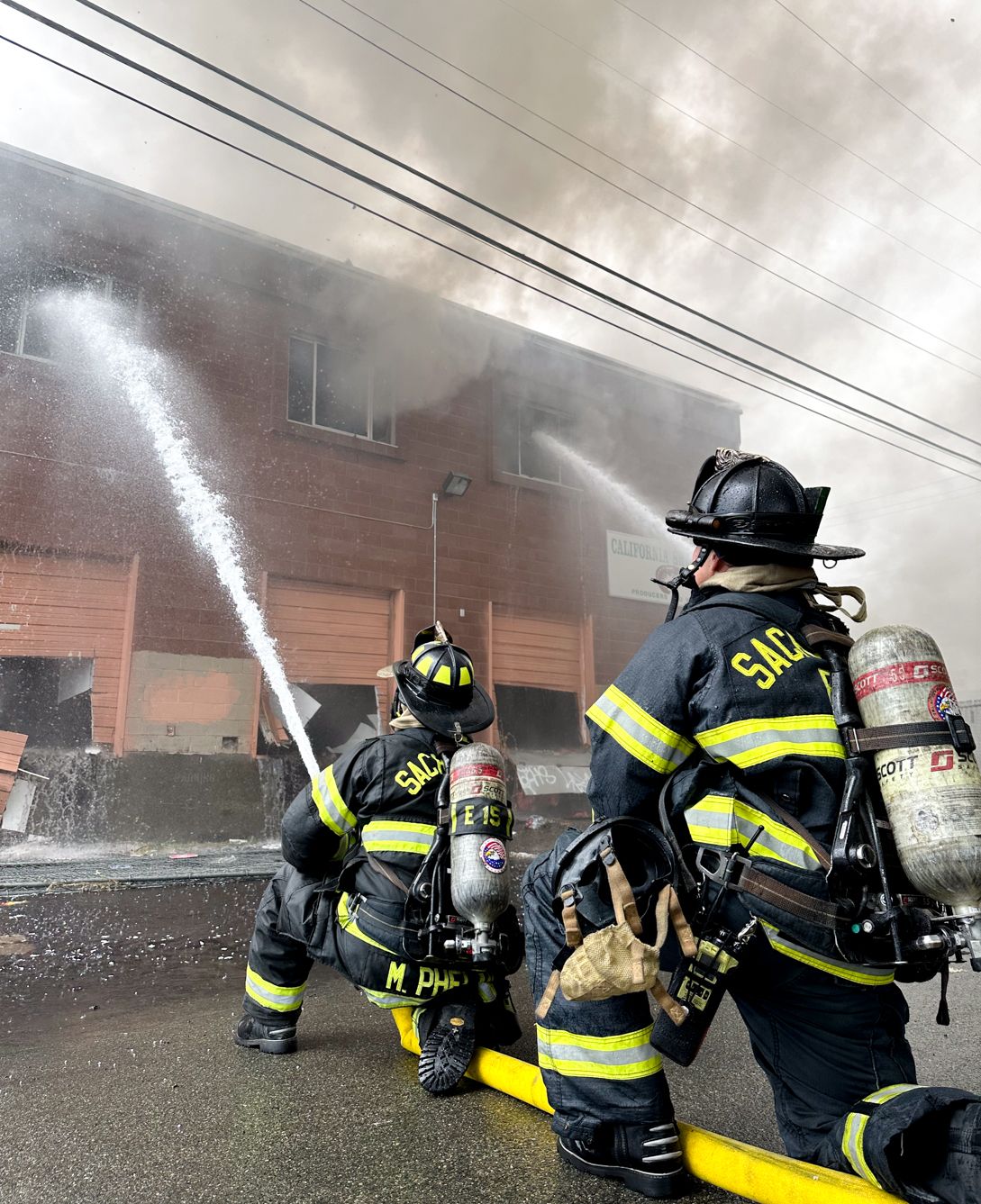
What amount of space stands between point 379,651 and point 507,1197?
8722 mm

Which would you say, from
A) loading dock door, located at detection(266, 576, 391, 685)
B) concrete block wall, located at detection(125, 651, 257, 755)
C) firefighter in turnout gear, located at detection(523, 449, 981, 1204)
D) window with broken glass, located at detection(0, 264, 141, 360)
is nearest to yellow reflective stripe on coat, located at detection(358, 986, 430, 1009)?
firefighter in turnout gear, located at detection(523, 449, 981, 1204)

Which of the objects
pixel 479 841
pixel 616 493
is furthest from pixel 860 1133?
pixel 616 493

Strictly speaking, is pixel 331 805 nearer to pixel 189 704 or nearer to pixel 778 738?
pixel 778 738

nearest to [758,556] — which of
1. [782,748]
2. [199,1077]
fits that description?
[782,748]

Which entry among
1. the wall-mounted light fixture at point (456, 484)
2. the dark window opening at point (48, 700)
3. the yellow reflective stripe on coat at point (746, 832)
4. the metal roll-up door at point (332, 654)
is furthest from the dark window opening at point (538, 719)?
the yellow reflective stripe on coat at point (746, 832)

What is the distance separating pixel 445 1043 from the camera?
2.41 metres

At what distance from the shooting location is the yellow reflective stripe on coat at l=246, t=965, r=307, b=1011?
9.07 feet

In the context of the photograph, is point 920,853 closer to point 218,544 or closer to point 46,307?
point 218,544

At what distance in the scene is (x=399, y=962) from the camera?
2.49m

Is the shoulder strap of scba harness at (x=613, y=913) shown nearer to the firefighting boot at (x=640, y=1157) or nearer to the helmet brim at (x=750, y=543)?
the firefighting boot at (x=640, y=1157)

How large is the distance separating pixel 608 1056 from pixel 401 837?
104 cm

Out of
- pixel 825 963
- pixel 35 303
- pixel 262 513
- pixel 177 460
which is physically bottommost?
pixel 825 963

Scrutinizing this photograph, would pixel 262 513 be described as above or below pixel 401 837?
above

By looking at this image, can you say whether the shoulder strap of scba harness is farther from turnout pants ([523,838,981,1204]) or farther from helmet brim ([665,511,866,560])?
helmet brim ([665,511,866,560])
